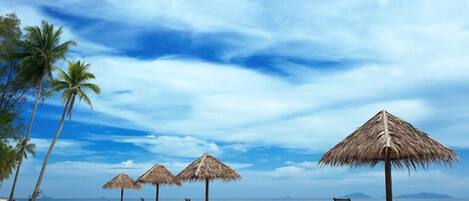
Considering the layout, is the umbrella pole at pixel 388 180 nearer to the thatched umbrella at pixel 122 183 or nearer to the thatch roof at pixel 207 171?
the thatch roof at pixel 207 171

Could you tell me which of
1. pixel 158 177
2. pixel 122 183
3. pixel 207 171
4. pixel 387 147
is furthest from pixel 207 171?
pixel 122 183

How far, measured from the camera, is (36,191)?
23438 mm

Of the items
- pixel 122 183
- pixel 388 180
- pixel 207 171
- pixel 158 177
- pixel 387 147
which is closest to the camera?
pixel 387 147

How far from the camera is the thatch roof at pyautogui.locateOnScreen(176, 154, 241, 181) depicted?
55.7 feet

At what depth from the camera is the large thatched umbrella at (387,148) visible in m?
8.84

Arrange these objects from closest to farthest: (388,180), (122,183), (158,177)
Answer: (388,180), (158,177), (122,183)

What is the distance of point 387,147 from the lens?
28.3ft

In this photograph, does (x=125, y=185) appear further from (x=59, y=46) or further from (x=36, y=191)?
(x=59, y=46)

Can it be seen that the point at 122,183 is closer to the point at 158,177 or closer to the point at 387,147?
the point at 158,177

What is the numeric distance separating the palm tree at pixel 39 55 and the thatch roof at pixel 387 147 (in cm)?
1782

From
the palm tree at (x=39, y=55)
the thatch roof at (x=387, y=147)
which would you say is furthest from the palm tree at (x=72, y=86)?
the thatch roof at (x=387, y=147)

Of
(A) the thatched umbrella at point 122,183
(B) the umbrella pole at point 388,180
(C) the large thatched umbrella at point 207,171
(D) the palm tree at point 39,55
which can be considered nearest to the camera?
(B) the umbrella pole at point 388,180

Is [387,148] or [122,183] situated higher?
[387,148]

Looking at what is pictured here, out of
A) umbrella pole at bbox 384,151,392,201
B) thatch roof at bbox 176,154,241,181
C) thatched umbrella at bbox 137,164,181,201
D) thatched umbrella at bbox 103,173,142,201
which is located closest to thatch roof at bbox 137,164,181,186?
thatched umbrella at bbox 137,164,181,201
